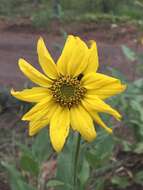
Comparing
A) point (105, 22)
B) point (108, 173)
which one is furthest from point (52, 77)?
point (105, 22)

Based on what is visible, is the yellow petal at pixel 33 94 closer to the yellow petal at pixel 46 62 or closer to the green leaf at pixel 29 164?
the yellow petal at pixel 46 62

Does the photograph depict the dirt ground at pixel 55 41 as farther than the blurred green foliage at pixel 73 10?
No

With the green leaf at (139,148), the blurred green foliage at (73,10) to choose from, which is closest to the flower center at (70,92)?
the green leaf at (139,148)

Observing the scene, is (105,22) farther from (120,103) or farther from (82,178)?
(82,178)

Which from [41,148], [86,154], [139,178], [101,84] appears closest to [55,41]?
[139,178]

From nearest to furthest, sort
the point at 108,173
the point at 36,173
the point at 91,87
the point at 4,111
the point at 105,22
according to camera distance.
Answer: the point at 91,87
the point at 36,173
the point at 108,173
the point at 4,111
the point at 105,22

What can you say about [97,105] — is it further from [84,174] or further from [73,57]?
[84,174]

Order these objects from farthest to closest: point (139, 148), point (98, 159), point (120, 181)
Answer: point (139, 148) → point (120, 181) → point (98, 159)
